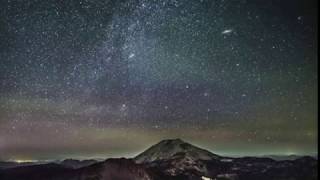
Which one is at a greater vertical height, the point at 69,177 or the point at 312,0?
the point at 312,0

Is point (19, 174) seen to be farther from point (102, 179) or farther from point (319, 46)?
point (319, 46)

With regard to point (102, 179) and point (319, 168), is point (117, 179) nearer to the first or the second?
point (102, 179)

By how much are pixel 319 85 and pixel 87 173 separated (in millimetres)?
197481

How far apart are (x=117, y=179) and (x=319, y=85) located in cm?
19626

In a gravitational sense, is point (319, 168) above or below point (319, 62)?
below

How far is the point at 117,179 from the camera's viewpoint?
199875 millimetres

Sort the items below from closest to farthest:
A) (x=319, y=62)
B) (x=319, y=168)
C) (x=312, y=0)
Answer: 1. (x=319, y=62)
2. (x=319, y=168)
3. (x=312, y=0)

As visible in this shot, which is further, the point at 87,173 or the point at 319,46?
the point at 87,173

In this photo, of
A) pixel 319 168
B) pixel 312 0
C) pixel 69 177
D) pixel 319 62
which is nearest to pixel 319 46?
pixel 319 62

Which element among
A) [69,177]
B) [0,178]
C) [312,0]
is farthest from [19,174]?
[312,0]

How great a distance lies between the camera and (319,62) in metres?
10.9

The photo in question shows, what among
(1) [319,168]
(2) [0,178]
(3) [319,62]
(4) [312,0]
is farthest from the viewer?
(2) [0,178]

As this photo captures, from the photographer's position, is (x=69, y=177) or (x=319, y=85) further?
(x=69, y=177)

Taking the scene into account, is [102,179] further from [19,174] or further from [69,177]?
[19,174]
